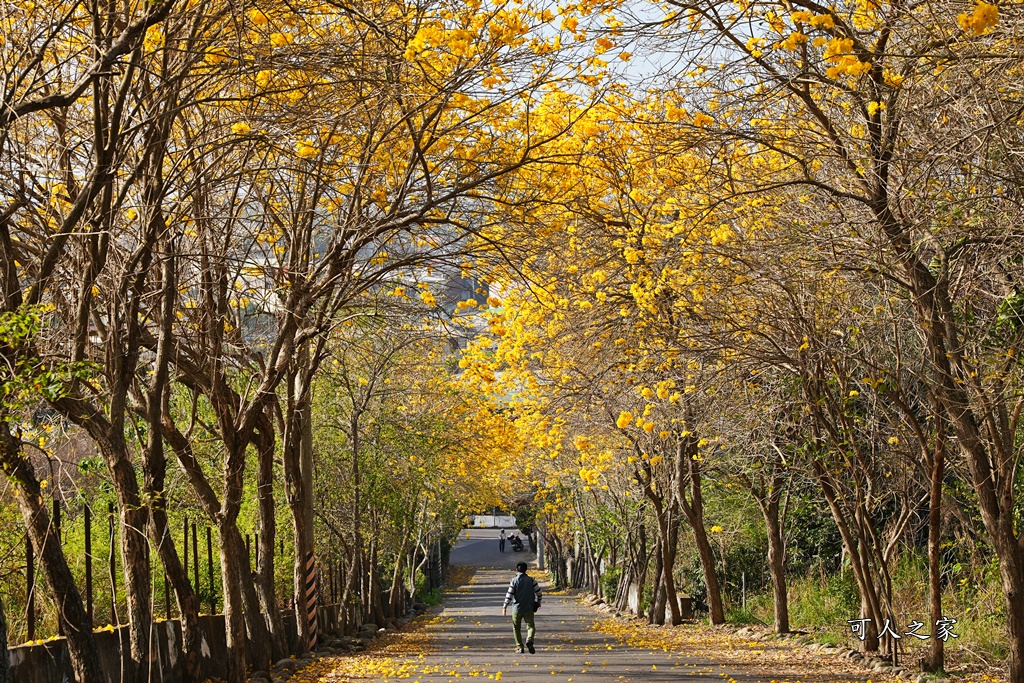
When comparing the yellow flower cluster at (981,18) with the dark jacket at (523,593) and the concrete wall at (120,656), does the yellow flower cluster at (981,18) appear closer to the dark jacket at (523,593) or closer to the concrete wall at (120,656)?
the concrete wall at (120,656)

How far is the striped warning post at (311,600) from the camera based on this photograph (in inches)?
754

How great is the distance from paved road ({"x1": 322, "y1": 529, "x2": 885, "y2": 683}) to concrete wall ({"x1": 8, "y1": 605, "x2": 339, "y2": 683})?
2440mm

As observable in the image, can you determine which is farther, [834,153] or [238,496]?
[238,496]

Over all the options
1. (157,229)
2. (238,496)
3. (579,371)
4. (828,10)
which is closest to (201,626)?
(238,496)

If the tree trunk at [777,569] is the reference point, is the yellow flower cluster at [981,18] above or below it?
above

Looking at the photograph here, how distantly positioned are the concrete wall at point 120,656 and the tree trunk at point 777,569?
10.6m

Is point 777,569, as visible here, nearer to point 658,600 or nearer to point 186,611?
point 658,600

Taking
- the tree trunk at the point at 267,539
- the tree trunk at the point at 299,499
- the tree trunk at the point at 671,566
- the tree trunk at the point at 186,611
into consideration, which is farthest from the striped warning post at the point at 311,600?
the tree trunk at the point at 671,566

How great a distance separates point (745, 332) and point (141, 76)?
7.20 m

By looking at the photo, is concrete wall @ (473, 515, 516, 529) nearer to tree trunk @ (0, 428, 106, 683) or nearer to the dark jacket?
the dark jacket

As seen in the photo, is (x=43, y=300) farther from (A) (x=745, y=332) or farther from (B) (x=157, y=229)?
(A) (x=745, y=332)

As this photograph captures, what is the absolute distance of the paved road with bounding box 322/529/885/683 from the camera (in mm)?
14469

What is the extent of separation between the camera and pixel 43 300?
10.4 m

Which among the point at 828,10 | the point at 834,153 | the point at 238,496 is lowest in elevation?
the point at 238,496
